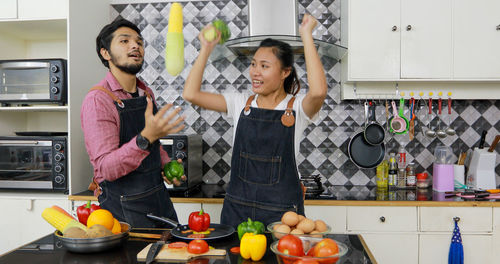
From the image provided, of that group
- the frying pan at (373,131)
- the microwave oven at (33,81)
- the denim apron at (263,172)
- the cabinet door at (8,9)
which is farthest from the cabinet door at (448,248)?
the cabinet door at (8,9)

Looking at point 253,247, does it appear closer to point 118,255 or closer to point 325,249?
point 325,249

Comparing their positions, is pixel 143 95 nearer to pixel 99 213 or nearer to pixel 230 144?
pixel 99 213

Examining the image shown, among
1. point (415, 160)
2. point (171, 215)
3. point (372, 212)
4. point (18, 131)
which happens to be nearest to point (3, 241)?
point (18, 131)

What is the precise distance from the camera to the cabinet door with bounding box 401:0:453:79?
→ 302 centimetres

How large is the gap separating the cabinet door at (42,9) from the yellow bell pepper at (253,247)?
2353 millimetres

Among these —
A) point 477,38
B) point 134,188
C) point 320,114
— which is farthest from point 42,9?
point 477,38

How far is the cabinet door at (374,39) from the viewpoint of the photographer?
3.06 meters

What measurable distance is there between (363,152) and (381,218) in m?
0.72

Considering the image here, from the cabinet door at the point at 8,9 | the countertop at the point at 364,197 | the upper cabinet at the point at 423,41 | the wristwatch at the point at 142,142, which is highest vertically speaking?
the cabinet door at the point at 8,9

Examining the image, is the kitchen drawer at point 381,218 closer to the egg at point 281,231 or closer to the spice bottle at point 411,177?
the spice bottle at point 411,177

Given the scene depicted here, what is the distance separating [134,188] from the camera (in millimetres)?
2039

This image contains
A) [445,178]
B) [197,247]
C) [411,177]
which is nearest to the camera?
[197,247]

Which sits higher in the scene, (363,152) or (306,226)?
(363,152)

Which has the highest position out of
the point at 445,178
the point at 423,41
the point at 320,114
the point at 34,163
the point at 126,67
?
the point at 423,41
